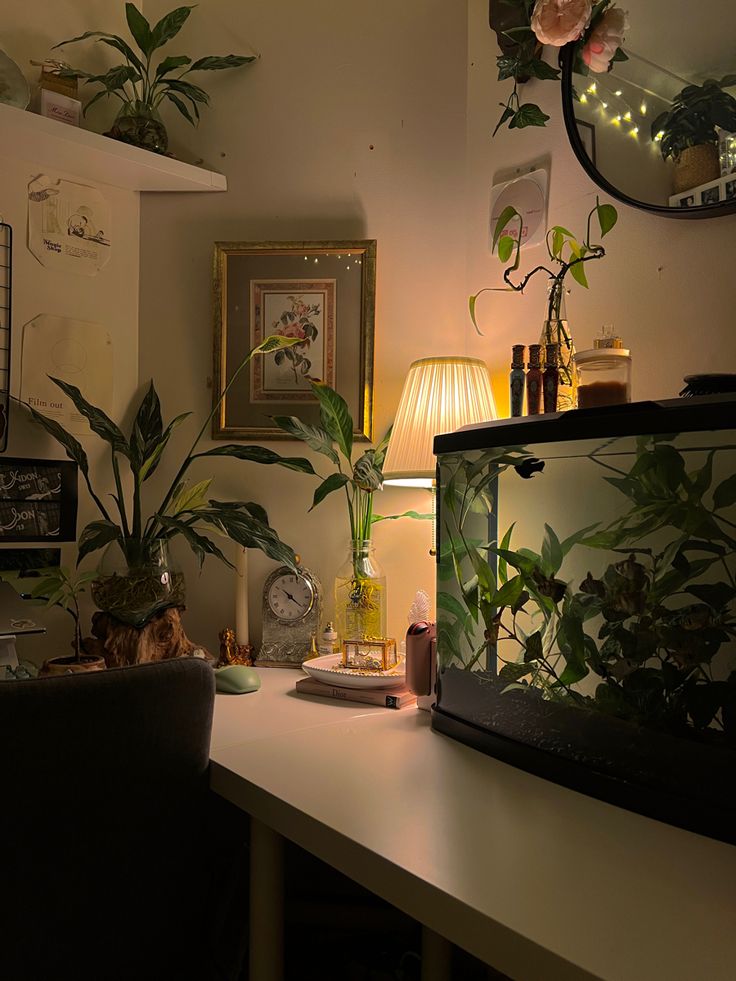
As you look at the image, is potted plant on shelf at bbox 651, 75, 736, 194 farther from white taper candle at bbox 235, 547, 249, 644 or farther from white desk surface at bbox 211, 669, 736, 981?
white taper candle at bbox 235, 547, 249, 644

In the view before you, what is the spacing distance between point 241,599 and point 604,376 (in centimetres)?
93

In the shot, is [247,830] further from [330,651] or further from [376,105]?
[376,105]

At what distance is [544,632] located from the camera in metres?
1.01

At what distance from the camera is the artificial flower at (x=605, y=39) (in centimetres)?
129

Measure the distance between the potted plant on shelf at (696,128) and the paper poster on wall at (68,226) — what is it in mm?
1185

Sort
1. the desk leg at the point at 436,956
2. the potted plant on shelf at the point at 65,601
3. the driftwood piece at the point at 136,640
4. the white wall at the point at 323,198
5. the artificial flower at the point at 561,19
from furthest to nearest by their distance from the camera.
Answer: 1. the white wall at the point at 323,198
2. the driftwood piece at the point at 136,640
3. the potted plant on shelf at the point at 65,601
4. the artificial flower at the point at 561,19
5. the desk leg at the point at 436,956

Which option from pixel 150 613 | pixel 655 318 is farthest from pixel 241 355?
pixel 655 318

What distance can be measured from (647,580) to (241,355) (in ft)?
3.81

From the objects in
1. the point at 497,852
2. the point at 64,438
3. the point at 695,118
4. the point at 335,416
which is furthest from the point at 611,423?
the point at 64,438

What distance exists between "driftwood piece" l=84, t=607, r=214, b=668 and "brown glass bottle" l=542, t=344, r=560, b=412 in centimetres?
83

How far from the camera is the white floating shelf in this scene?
1513 millimetres

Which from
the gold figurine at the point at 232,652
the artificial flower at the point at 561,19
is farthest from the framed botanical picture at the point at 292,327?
the artificial flower at the point at 561,19

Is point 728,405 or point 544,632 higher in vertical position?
point 728,405

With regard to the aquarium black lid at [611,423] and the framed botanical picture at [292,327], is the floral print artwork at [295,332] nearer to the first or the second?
the framed botanical picture at [292,327]
